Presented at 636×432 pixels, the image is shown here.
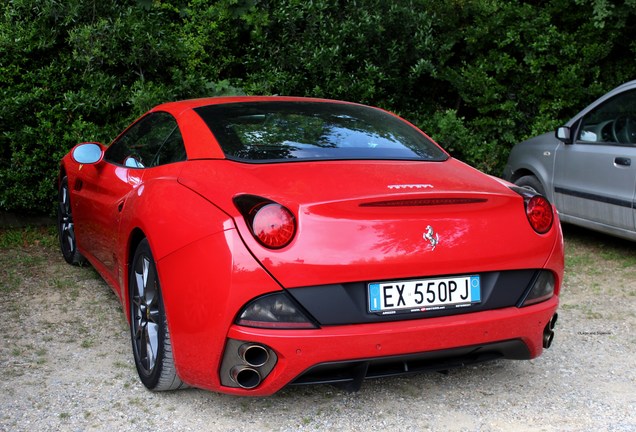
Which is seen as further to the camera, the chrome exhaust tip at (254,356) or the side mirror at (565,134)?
the side mirror at (565,134)

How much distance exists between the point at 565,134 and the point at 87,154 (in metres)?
4.09

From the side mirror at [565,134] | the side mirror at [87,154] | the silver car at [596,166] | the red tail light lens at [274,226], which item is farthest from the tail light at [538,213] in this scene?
the side mirror at [565,134]

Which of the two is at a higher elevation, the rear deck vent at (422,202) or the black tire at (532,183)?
the rear deck vent at (422,202)

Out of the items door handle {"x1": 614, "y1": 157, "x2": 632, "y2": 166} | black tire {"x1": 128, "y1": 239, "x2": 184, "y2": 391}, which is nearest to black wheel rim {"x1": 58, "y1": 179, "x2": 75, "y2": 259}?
black tire {"x1": 128, "y1": 239, "x2": 184, "y2": 391}

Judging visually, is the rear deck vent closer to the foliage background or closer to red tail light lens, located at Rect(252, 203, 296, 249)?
red tail light lens, located at Rect(252, 203, 296, 249)

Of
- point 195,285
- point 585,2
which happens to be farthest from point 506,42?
point 195,285

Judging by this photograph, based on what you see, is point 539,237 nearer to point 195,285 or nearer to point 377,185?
point 377,185

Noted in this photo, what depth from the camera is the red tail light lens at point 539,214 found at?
11.0 feet

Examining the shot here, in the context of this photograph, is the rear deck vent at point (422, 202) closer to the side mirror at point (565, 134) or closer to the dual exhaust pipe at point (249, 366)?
the dual exhaust pipe at point (249, 366)

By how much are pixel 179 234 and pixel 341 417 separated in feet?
3.45

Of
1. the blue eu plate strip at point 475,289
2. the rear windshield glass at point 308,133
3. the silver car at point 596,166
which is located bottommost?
the silver car at point 596,166

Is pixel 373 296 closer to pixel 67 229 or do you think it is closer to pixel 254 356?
pixel 254 356

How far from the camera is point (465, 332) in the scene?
10.3 ft

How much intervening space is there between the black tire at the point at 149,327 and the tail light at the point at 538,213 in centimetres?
164
